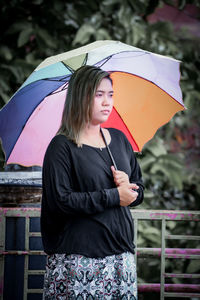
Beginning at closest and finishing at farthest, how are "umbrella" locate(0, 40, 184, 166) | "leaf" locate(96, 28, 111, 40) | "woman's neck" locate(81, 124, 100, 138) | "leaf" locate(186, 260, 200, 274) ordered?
"woman's neck" locate(81, 124, 100, 138) < "umbrella" locate(0, 40, 184, 166) < "leaf" locate(186, 260, 200, 274) < "leaf" locate(96, 28, 111, 40)

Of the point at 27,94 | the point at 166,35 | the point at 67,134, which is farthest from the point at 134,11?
the point at 67,134

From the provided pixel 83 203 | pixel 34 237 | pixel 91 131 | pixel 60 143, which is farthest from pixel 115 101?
pixel 34 237

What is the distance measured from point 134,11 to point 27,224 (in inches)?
82.8

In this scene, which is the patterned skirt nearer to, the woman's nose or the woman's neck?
the woman's neck

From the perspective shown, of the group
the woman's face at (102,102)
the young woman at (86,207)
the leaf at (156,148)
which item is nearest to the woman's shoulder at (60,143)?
the young woman at (86,207)

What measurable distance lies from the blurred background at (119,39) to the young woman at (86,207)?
5.11 feet

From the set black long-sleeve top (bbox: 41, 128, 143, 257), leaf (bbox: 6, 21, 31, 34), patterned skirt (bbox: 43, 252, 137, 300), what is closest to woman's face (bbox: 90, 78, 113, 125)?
black long-sleeve top (bbox: 41, 128, 143, 257)

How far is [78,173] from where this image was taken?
4.99ft

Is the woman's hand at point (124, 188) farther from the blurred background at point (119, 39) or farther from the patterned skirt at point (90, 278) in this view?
the blurred background at point (119, 39)

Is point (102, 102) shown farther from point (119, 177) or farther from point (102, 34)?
point (102, 34)

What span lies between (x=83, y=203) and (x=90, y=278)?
27cm

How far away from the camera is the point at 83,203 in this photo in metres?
1.47

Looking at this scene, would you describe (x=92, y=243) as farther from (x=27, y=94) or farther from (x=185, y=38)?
(x=185, y=38)

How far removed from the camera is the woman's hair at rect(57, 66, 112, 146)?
5.08 ft
